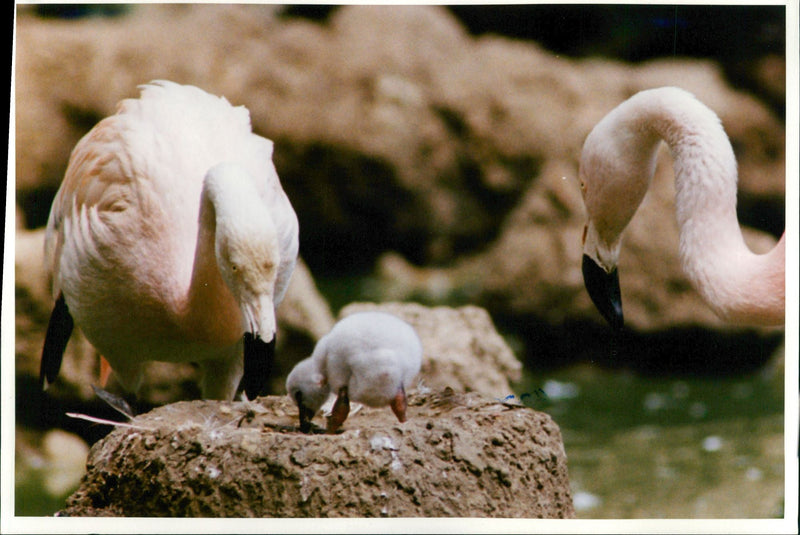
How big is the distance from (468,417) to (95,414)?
1999mm

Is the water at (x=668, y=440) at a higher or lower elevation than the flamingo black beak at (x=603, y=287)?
lower

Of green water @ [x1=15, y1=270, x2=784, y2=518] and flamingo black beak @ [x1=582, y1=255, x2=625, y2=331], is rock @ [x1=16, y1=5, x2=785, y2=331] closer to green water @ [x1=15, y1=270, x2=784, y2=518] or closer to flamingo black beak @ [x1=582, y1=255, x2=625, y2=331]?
green water @ [x1=15, y1=270, x2=784, y2=518]

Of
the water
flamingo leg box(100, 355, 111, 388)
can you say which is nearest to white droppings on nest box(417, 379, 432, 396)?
the water

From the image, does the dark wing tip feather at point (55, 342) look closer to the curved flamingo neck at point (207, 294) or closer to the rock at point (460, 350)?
the curved flamingo neck at point (207, 294)

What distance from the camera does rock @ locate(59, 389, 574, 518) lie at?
275 cm

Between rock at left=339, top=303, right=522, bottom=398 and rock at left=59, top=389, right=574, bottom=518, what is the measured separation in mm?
731

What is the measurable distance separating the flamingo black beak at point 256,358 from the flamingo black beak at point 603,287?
4.00 ft

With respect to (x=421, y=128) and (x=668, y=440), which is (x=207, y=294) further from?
(x=668, y=440)

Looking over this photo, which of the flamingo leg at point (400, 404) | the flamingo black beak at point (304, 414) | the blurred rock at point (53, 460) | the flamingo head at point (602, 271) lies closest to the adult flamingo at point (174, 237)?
the flamingo black beak at point (304, 414)

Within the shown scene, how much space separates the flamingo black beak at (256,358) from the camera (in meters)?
2.94

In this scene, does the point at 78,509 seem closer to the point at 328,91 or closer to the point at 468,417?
the point at 468,417

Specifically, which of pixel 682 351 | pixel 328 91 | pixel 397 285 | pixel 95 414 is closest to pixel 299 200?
pixel 328 91

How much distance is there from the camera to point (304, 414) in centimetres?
313

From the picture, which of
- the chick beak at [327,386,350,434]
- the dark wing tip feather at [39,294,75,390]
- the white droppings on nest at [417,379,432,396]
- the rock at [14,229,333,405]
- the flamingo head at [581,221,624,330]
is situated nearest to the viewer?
the chick beak at [327,386,350,434]
